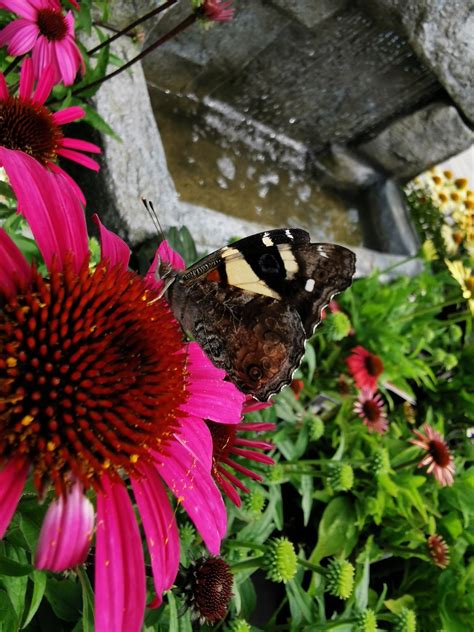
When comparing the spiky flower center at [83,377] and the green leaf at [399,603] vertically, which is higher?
the spiky flower center at [83,377]

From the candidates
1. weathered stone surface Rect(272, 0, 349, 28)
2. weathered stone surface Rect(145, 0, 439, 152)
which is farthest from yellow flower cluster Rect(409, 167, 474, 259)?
weathered stone surface Rect(272, 0, 349, 28)

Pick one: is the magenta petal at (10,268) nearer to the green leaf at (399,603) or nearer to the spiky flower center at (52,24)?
the spiky flower center at (52,24)

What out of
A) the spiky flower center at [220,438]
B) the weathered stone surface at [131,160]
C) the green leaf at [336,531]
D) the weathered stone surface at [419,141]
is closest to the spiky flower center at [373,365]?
the green leaf at [336,531]

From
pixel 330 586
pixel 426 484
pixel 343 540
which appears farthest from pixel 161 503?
pixel 426 484

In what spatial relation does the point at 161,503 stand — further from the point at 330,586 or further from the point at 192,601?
the point at 330,586

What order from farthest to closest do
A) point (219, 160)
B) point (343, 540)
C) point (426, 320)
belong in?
point (219, 160), point (426, 320), point (343, 540)

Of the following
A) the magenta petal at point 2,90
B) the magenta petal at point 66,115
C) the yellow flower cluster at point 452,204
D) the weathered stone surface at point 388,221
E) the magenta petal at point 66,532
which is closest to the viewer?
the magenta petal at point 66,532
